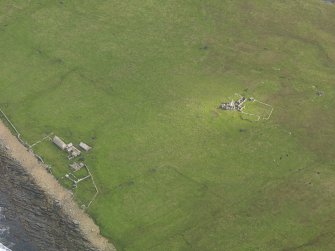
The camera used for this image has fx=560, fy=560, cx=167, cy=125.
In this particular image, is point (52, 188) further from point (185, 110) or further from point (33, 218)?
point (185, 110)

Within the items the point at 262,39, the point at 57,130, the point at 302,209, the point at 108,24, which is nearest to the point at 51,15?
the point at 108,24

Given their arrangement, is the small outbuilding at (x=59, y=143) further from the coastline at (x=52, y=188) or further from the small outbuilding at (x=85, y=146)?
the coastline at (x=52, y=188)

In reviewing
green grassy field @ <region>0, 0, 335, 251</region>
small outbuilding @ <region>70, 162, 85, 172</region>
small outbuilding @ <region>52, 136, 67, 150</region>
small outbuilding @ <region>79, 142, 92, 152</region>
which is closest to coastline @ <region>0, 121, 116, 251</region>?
green grassy field @ <region>0, 0, 335, 251</region>

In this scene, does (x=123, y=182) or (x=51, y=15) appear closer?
(x=123, y=182)

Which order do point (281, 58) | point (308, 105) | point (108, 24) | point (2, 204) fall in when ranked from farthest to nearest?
point (108, 24) < point (281, 58) < point (308, 105) < point (2, 204)

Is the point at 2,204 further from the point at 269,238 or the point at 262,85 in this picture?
the point at 262,85

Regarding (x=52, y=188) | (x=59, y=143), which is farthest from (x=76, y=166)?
(x=59, y=143)

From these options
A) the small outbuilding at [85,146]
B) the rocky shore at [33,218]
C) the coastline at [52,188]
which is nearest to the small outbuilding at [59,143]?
the small outbuilding at [85,146]
